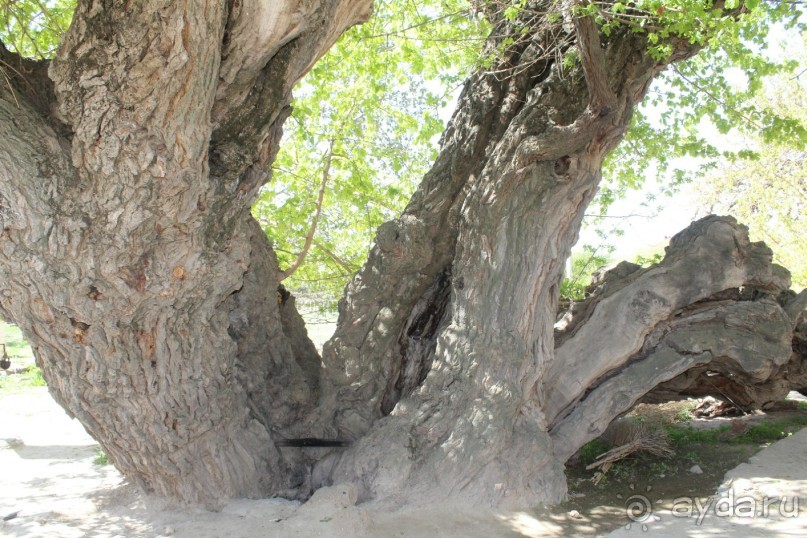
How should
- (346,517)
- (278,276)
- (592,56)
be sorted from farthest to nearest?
(278,276) < (592,56) < (346,517)

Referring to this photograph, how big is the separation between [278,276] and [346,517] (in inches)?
96.4

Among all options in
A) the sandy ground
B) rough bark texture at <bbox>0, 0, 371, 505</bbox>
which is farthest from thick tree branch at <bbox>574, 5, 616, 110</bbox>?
the sandy ground

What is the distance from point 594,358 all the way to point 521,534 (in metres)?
1.93

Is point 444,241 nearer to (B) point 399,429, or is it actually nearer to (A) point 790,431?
(B) point 399,429

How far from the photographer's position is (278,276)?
5.98 m


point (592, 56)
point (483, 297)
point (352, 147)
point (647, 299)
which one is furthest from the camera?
point (352, 147)

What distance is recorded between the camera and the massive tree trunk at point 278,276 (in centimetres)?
368

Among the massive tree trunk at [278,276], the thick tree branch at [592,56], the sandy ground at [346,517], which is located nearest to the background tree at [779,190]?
the massive tree trunk at [278,276]

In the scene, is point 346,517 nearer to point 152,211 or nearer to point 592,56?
point 152,211

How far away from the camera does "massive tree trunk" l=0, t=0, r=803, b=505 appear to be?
368 cm

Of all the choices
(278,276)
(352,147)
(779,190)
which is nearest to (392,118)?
(352,147)

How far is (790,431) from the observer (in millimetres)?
6836

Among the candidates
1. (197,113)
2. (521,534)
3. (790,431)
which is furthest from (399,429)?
(790,431)

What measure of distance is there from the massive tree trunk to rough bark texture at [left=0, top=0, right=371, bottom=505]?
0.05 ft
